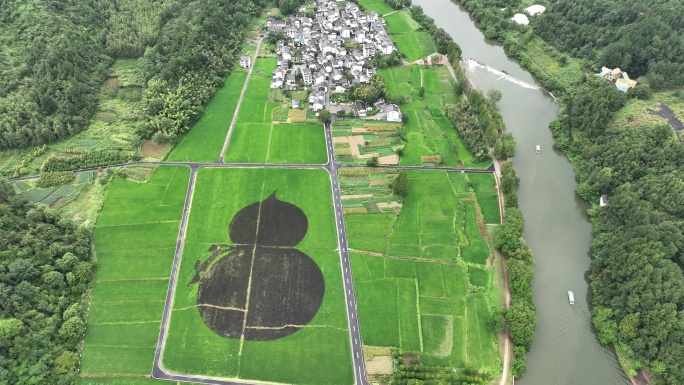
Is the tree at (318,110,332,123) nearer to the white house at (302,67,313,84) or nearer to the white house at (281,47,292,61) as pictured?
the white house at (302,67,313,84)

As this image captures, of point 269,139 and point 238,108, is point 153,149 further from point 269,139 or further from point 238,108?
point 269,139

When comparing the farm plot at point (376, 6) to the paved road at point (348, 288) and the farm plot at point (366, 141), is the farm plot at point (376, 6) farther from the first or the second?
the paved road at point (348, 288)

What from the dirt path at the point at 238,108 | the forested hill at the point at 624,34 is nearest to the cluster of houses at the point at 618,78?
the forested hill at the point at 624,34

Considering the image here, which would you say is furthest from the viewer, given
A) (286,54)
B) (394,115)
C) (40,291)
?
(286,54)

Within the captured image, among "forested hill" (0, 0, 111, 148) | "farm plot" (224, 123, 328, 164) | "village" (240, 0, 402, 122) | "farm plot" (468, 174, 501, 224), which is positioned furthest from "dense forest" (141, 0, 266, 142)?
"farm plot" (468, 174, 501, 224)

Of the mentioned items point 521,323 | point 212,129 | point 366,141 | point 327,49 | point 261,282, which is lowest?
point 261,282

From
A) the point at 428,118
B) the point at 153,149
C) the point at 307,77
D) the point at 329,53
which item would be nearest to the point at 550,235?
the point at 428,118

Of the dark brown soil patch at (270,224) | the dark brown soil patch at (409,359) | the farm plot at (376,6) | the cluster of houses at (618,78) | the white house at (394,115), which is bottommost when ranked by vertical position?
the dark brown soil patch at (409,359)
